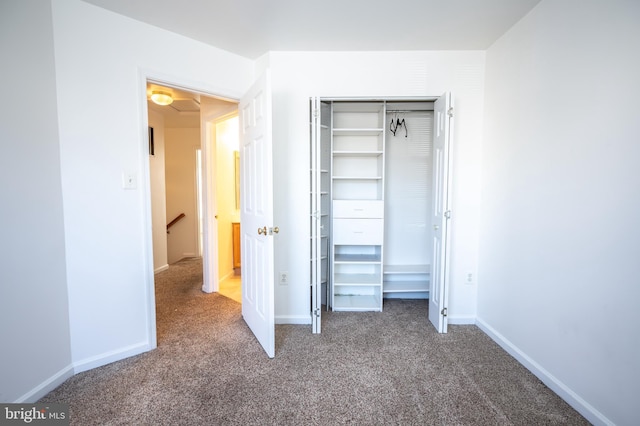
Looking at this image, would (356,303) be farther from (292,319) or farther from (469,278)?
(469,278)

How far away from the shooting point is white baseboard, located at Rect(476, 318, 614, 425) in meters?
1.44

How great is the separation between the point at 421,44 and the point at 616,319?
2.38 meters

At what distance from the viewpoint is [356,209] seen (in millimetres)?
2785

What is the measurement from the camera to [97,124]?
73.7 inches

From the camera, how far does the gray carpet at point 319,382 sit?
1485mm

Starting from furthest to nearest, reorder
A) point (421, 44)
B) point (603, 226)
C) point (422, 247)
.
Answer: point (422, 247) → point (421, 44) → point (603, 226)

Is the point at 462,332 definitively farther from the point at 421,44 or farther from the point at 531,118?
the point at 421,44

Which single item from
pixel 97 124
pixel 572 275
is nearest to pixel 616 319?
pixel 572 275

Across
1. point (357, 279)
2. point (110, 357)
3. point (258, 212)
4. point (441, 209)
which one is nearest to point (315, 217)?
point (258, 212)

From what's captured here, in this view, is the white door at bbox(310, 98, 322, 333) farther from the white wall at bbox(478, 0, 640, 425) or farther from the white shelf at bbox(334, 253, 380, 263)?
the white wall at bbox(478, 0, 640, 425)

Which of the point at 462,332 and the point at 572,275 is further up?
the point at 572,275

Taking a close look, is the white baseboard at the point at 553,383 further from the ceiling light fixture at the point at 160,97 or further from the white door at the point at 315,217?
the ceiling light fixture at the point at 160,97

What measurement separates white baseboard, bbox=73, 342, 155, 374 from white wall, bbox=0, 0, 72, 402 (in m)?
0.08

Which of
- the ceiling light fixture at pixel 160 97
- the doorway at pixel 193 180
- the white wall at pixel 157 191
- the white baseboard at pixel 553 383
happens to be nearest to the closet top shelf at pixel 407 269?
the white baseboard at pixel 553 383
